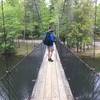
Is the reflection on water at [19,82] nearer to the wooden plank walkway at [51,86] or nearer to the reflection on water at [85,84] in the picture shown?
the wooden plank walkway at [51,86]

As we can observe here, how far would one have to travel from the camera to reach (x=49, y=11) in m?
33.4

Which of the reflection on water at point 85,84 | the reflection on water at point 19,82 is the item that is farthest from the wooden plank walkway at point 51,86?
the reflection on water at point 85,84

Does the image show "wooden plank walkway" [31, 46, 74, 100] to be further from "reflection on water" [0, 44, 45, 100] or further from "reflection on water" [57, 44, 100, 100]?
"reflection on water" [57, 44, 100, 100]

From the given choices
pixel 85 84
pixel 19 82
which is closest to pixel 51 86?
pixel 19 82

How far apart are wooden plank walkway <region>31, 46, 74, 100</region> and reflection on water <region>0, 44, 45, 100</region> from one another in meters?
0.16

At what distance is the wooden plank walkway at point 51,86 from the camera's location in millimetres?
5004

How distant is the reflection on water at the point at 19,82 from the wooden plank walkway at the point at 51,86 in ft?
0.51

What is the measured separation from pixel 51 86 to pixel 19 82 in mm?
857

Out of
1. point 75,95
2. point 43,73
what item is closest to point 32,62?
point 43,73

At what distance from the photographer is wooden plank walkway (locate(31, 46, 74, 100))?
5.00 m

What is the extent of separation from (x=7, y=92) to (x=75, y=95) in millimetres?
932

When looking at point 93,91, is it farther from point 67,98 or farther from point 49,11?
point 49,11

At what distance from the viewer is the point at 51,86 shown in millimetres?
5688

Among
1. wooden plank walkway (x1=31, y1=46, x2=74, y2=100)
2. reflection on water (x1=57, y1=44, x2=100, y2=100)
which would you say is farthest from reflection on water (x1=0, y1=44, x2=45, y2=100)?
reflection on water (x1=57, y1=44, x2=100, y2=100)
